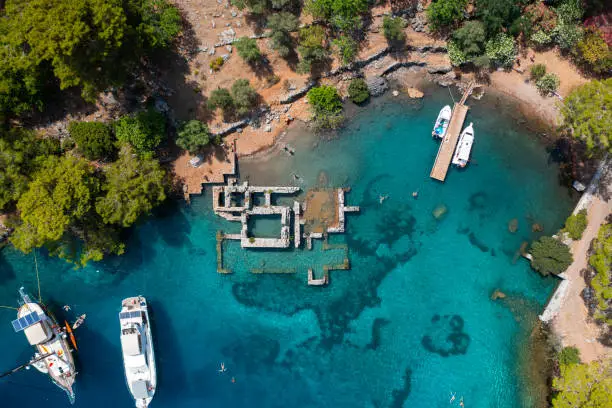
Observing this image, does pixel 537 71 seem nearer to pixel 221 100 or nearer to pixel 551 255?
pixel 551 255

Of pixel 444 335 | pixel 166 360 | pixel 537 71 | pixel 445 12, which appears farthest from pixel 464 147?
pixel 166 360

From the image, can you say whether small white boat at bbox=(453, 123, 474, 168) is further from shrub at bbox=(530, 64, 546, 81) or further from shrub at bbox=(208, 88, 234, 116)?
shrub at bbox=(208, 88, 234, 116)

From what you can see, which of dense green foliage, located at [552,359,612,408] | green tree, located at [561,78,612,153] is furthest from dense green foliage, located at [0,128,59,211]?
dense green foliage, located at [552,359,612,408]

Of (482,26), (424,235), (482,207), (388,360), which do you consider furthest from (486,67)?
(388,360)

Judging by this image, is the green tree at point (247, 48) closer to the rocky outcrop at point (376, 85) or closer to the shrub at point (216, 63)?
the shrub at point (216, 63)

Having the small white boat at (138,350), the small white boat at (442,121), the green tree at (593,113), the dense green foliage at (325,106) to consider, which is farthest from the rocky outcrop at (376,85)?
the small white boat at (138,350)

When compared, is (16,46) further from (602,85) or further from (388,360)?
(602,85)
